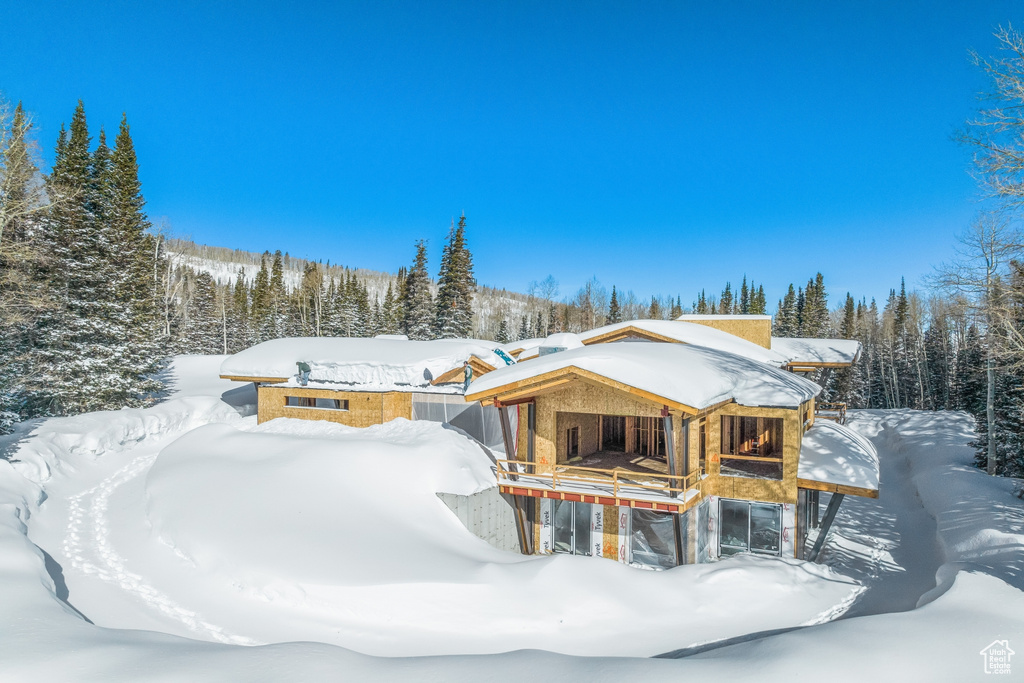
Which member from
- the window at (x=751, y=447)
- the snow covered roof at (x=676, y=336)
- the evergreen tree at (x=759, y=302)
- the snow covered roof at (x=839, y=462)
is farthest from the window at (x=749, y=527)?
the evergreen tree at (x=759, y=302)

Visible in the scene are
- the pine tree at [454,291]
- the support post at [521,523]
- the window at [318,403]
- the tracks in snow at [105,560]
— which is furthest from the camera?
the pine tree at [454,291]

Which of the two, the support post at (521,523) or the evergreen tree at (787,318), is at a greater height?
the evergreen tree at (787,318)

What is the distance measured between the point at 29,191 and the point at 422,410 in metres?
14.0

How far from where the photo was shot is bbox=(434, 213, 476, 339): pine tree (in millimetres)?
39688

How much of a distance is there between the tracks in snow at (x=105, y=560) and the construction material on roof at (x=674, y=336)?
14843mm

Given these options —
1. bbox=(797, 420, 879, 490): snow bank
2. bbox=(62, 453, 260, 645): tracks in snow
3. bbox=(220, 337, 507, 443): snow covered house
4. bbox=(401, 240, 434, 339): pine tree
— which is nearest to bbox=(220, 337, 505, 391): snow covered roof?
bbox=(220, 337, 507, 443): snow covered house

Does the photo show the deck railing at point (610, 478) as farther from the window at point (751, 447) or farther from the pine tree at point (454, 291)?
the pine tree at point (454, 291)

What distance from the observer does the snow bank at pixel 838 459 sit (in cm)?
1281

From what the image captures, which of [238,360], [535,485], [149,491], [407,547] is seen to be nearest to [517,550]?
[535,485]

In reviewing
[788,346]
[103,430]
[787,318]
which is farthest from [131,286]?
[787,318]

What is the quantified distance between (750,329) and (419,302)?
2494 centimetres

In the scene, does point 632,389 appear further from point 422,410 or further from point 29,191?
point 29,191

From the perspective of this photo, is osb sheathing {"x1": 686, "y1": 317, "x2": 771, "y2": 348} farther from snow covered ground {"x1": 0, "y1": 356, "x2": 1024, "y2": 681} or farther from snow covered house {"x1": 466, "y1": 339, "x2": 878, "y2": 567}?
snow covered house {"x1": 466, "y1": 339, "x2": 878, "y2": 567}

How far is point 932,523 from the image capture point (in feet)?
54.6
